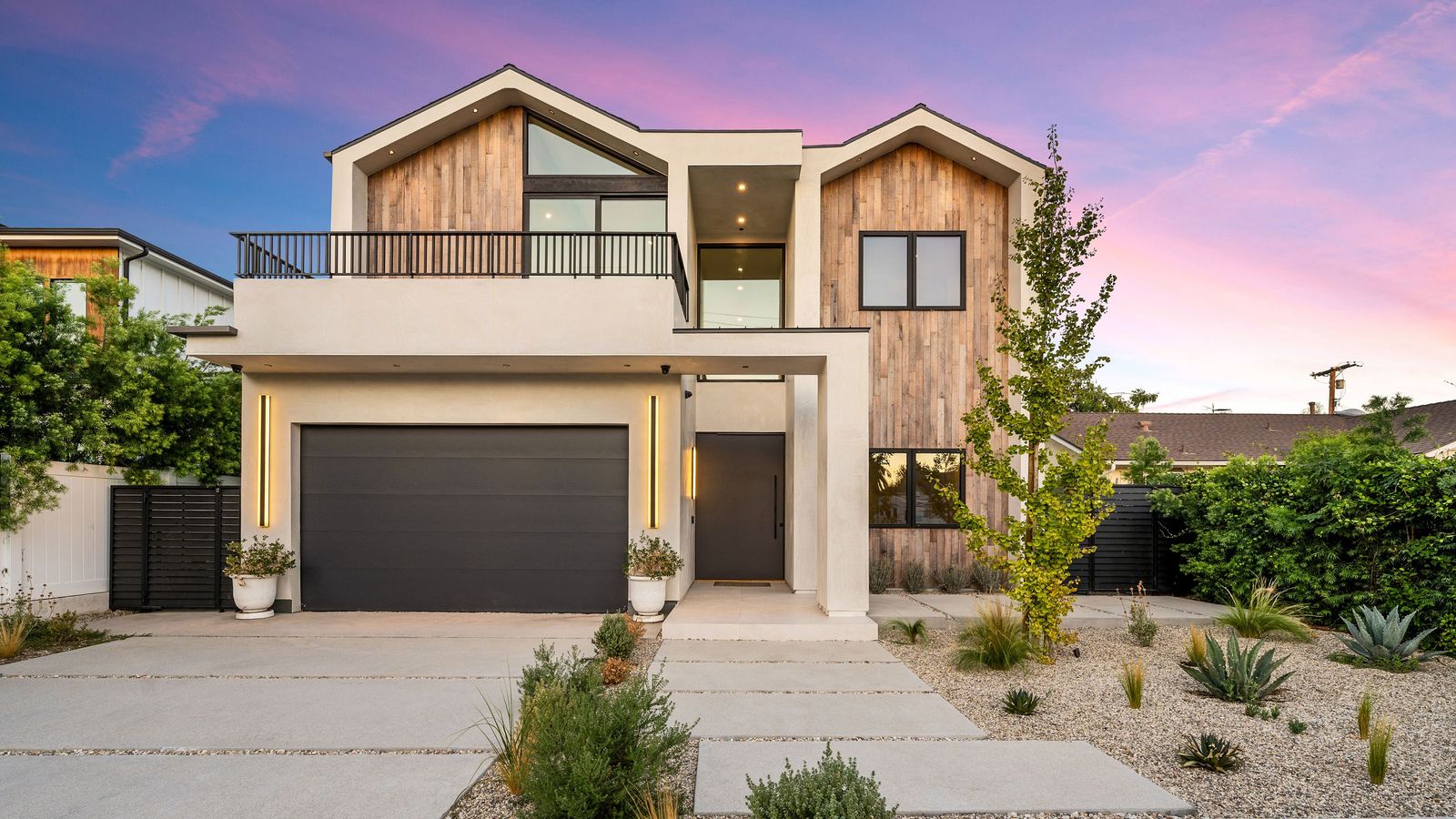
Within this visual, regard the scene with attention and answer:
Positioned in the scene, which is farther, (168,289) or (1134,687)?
(168,289)

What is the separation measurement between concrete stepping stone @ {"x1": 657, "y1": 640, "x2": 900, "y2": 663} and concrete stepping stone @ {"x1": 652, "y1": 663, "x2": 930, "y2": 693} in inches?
8.6

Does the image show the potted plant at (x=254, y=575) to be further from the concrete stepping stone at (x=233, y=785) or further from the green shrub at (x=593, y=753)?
the green shrub at (x=593, y=753)

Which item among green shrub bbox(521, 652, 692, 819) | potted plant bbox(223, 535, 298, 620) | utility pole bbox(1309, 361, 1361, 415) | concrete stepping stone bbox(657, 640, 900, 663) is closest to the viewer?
green shrub bbox(521, 652, 692, 819)

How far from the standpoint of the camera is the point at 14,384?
8.70m

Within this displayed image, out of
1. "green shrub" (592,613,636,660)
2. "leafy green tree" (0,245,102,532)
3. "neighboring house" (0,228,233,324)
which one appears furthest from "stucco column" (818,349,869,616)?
"neighboring house" (0,228,233,324)

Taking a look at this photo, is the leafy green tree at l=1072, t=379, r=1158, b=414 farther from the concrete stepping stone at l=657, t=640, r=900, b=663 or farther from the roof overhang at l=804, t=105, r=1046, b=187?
the concrete stepping stone at l=657, t=640, r=900, b=663

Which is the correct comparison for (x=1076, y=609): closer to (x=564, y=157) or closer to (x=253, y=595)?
(x=564, y=157)

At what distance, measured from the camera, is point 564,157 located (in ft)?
36.8

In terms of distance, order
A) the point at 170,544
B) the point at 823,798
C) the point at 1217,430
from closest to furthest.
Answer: the point at 823,798 < the point at 170,544 < the point at 1217,430

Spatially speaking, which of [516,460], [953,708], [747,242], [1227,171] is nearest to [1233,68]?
[1227,171]

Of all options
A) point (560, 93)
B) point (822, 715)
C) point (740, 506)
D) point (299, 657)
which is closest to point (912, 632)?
point (822, 715)

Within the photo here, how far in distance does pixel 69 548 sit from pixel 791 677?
9401 millimetres

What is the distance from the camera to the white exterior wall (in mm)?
13859

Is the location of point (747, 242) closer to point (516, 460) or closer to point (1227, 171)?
point (516, 460)
